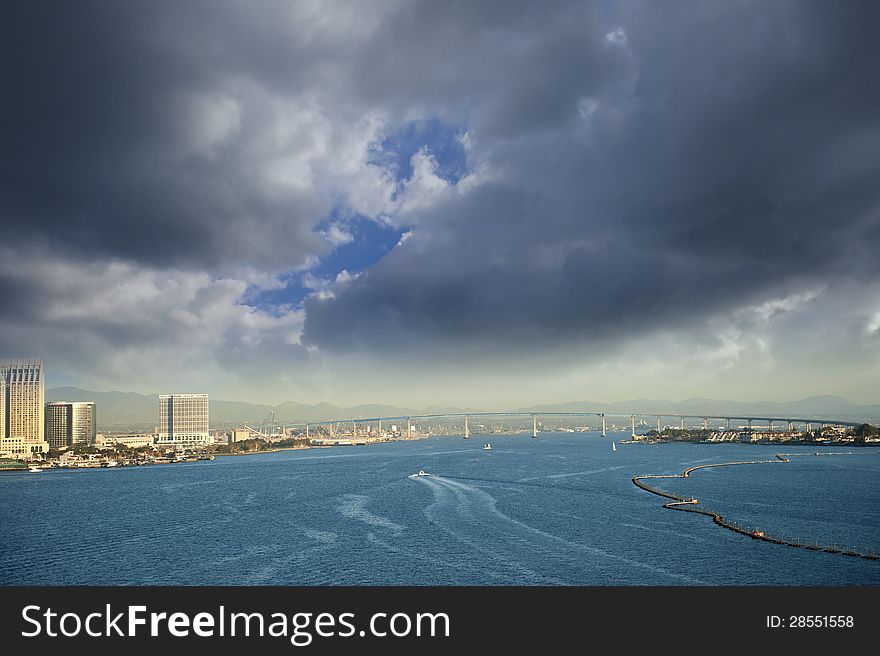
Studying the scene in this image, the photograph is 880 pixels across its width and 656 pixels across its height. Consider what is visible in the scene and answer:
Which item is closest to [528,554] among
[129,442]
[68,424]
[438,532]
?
[438,532]

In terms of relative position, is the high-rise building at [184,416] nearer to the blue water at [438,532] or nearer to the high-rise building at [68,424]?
the high-rise building at [68,424]

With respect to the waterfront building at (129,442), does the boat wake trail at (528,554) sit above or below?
above

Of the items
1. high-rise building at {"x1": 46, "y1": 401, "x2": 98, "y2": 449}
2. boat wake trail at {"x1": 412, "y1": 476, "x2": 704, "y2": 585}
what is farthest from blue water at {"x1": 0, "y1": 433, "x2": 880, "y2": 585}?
high-rise building at {"x1": 46, "y1": 401, "x2": 98, "y2": 449}

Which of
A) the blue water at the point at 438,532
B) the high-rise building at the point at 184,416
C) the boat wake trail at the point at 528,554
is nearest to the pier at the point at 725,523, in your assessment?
the blue water at the point at 438,532

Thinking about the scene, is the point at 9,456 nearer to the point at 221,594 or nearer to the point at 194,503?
the point at 194,503

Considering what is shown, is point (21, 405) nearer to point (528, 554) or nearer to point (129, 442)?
point (129, 442)

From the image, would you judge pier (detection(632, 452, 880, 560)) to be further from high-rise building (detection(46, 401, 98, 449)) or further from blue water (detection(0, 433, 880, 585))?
high-rise building (detection(46, 401, 98, 449))
